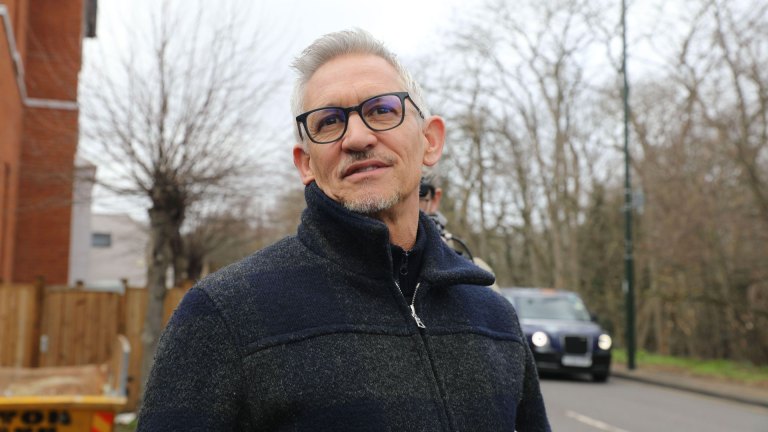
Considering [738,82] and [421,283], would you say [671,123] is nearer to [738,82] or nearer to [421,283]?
[738,82]

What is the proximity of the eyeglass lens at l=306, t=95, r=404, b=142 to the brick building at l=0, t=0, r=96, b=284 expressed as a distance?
999cm

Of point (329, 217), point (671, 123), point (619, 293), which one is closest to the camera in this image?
point (329, 217)

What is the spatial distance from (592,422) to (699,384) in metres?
6.34

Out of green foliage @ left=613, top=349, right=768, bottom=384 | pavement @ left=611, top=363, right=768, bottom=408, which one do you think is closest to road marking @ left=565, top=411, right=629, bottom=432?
pavement @ left=611, top=363, right=768, bottom=408

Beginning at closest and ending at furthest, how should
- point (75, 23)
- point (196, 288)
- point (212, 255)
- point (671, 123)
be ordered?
point (196, 288), point (75, 23), point (671, 123), point (212, 255)

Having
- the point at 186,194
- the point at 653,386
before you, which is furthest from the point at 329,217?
the point at 653,386

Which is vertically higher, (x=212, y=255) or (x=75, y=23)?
(x=75, y=23)

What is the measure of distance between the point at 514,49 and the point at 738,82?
12.8 meters

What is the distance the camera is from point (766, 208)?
636 inches

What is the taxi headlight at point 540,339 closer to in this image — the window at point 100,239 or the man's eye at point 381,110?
the man's eye at point 381,110

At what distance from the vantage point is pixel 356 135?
6.23 ft

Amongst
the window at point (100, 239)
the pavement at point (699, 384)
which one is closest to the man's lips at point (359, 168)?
the pavement at point (699, 384)

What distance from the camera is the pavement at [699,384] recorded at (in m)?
14.0

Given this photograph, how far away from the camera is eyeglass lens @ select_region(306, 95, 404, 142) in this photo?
76.2 inches
